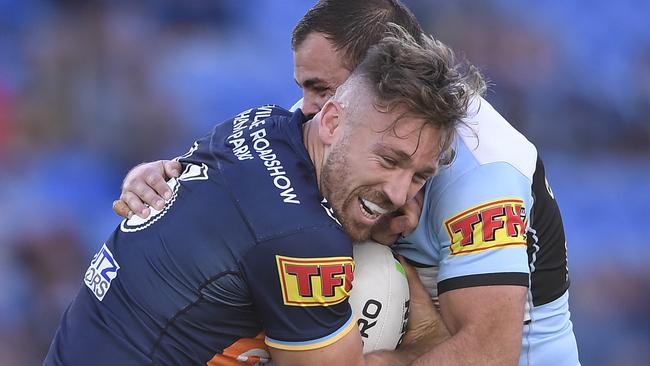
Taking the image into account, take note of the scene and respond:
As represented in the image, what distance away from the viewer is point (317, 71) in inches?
159

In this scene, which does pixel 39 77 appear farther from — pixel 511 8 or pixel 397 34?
pixel 397 34

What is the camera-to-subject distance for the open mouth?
11.3 ft

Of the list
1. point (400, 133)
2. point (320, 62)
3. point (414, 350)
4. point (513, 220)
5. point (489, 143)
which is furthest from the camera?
point (320, 62)

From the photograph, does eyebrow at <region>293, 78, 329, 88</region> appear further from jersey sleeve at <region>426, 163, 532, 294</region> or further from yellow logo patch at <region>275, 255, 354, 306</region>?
yellow logo patch at <region>275, 255, 354, 306</region>

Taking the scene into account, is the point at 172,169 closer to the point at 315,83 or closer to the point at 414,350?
the point at 315,83

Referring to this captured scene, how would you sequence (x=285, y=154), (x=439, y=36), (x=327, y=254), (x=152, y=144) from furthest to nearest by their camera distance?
(x=439, y=36)
(x=152, y=144)
(x=285, y=154)
(x=327, y=254)

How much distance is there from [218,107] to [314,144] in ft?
15.2

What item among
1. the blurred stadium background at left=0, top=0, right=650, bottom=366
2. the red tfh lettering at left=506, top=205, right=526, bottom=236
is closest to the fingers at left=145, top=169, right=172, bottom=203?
the red tfh lettering at left=506, top=205, right=526, bottom=236

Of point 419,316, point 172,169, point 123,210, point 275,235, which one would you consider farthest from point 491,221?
point 123,210

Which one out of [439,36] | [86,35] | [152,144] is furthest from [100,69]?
[439,36]

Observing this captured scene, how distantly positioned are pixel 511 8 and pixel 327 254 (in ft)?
20.0

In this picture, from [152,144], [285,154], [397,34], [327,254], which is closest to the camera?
[327,254]

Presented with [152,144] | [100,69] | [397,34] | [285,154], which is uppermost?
[397,34]

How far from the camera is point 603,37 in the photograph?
888 centimetres
